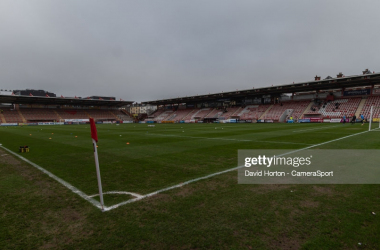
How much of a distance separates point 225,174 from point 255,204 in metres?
1.94

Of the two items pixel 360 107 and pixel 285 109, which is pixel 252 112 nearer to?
pixel 285 109

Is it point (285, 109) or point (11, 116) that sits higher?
point (11, 116)

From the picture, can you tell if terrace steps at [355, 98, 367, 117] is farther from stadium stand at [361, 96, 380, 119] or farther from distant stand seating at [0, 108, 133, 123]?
distant stand seating at [0, 108, 133, 123]

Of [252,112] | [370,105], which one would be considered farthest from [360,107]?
[252,112]

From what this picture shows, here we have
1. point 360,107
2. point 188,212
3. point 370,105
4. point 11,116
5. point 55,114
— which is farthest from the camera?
point 55,114

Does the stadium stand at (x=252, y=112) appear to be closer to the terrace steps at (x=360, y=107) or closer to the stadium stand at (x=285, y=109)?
the stadium stand at (x=285, y=109)

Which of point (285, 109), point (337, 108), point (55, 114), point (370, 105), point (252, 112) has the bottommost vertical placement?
point (252, 112)

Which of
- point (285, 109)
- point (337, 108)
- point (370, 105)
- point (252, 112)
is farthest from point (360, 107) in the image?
point (252, 112)

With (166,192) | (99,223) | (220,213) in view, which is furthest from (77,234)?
(220,213)

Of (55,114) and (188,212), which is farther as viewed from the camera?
(55,114)

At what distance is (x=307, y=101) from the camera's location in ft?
175

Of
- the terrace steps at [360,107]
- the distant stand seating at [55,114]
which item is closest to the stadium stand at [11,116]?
the distant stand seating at [55,114]

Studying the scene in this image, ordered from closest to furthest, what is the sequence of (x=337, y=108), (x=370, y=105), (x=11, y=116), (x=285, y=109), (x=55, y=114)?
(x=370, y=105)
(x=337, y=108)
(x=285, y=109)
(x=11, y=116)
(x=55, y=114)

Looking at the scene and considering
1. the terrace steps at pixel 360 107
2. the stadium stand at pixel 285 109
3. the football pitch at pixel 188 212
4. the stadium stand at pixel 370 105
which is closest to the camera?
the football pitch at pixel 188 212
